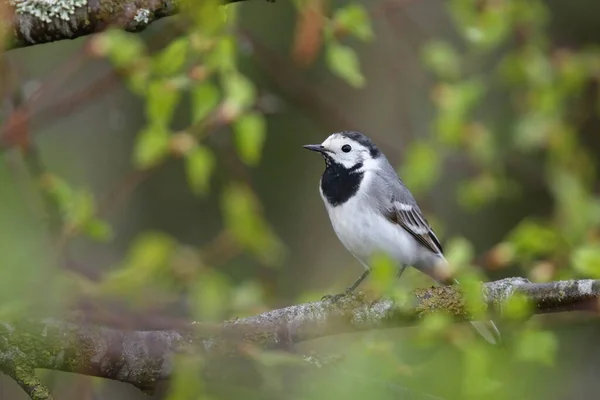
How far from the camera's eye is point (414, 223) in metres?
4.66

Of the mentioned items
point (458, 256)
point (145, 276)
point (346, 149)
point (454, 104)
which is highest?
point (454, 104)

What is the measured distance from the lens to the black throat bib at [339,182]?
454 cm

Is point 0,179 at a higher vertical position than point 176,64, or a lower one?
lower

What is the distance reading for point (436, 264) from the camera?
463 centimetres

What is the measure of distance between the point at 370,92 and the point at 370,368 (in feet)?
14.6

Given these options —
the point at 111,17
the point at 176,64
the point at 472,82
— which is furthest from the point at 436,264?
the point at 111,17

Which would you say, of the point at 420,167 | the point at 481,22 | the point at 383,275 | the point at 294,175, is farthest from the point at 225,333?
the point at 294,175

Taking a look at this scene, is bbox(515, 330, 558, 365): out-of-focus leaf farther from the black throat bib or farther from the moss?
the black throat bib

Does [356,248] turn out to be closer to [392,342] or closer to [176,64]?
[392,342]

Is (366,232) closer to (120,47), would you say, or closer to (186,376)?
(120,47)

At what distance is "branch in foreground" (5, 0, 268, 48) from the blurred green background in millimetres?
218

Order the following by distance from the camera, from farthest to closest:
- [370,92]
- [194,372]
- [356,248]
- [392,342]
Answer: [370,92]
[356,248]
[392,342]
[194,372]

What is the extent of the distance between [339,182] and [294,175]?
3288mm

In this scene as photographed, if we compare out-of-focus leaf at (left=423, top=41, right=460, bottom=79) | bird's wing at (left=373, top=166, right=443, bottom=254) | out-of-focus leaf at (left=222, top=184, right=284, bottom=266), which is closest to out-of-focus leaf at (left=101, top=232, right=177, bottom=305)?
out-of-focus leaf at (left=222, top=184, right=284, bottom=266)
